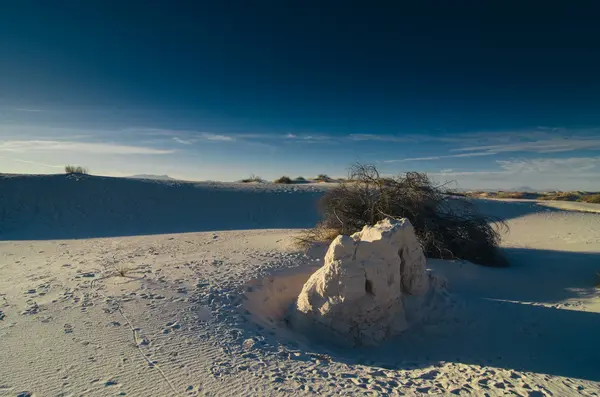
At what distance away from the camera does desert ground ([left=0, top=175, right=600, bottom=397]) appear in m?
3.63

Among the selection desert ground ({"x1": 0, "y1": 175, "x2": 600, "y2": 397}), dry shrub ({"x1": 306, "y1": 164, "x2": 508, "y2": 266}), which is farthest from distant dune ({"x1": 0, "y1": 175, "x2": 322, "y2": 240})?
dry shrub ({"x1": 306, "y1": 164, "x2": 508, "y2": 266})

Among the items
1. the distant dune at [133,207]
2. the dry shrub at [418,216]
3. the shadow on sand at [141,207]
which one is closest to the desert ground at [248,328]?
the dry shrub at [418,216]

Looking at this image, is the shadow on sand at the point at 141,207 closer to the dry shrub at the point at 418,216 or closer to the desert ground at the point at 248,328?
the desert ground at the point at 248,328

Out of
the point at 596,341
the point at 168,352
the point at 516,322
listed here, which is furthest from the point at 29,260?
the point at 596,341

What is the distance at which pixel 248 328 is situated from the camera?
4934 mm

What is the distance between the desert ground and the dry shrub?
2.51 feet

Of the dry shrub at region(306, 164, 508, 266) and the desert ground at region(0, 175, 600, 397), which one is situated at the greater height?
the dry shrub at region(306, 164, 508, 266)

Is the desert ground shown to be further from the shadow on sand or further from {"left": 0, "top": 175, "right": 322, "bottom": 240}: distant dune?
{"left": 0, "top": 175, "right": 322, "bottom": 240}: distant dune

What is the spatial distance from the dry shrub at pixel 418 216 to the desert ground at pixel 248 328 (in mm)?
765

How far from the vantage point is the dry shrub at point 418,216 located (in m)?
9.61

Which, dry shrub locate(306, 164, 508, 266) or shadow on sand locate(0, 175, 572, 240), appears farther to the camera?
shadow on sand locate(0, 175, 572, 240)

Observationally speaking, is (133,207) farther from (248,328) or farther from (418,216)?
(248,328)

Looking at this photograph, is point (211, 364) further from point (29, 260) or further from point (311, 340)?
point (29, 260)

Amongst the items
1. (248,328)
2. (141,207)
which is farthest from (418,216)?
(141,207)
